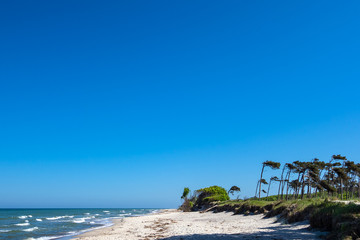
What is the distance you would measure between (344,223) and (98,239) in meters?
17.0

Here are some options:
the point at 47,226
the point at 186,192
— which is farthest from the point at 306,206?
the point at 186,192

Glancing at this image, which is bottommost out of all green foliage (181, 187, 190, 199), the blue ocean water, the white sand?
the blue ocean water

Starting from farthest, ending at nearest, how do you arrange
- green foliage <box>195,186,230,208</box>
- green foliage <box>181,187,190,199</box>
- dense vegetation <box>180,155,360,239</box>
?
green foliage <box>181,187,190,199</box> → green foliage <box>195,186,230,208</box> → dense vegetation <box>180,155,360,239</box>

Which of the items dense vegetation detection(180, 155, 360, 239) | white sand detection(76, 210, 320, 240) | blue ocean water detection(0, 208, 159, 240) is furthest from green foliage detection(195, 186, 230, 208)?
white sand detection(76, 210, 320, 240)

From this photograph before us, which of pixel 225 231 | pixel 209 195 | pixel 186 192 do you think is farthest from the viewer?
pixel 186 192

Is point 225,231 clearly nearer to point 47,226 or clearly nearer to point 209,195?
point 47,226

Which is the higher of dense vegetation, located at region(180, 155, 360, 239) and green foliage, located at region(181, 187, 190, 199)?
dense vegetation, located at region(180, 155, 360, 239)

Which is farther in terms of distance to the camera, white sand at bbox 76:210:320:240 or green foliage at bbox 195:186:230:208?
green foliage at bbox 195:186:230:208

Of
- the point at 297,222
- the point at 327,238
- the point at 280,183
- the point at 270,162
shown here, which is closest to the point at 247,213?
the point at 297,222

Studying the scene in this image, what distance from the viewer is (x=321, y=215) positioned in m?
14.3

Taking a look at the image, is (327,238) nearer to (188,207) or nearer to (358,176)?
(188,207)

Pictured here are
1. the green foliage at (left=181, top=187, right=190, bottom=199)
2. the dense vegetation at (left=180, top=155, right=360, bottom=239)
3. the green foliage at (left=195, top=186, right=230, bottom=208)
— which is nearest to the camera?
the dense vegetation at (left=180, top=155, right=360, bottom=239)

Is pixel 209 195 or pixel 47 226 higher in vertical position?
pixel 209 195

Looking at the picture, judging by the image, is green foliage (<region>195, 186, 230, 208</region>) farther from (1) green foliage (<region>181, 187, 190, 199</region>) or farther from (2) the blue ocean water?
(2) the blue ocean water
